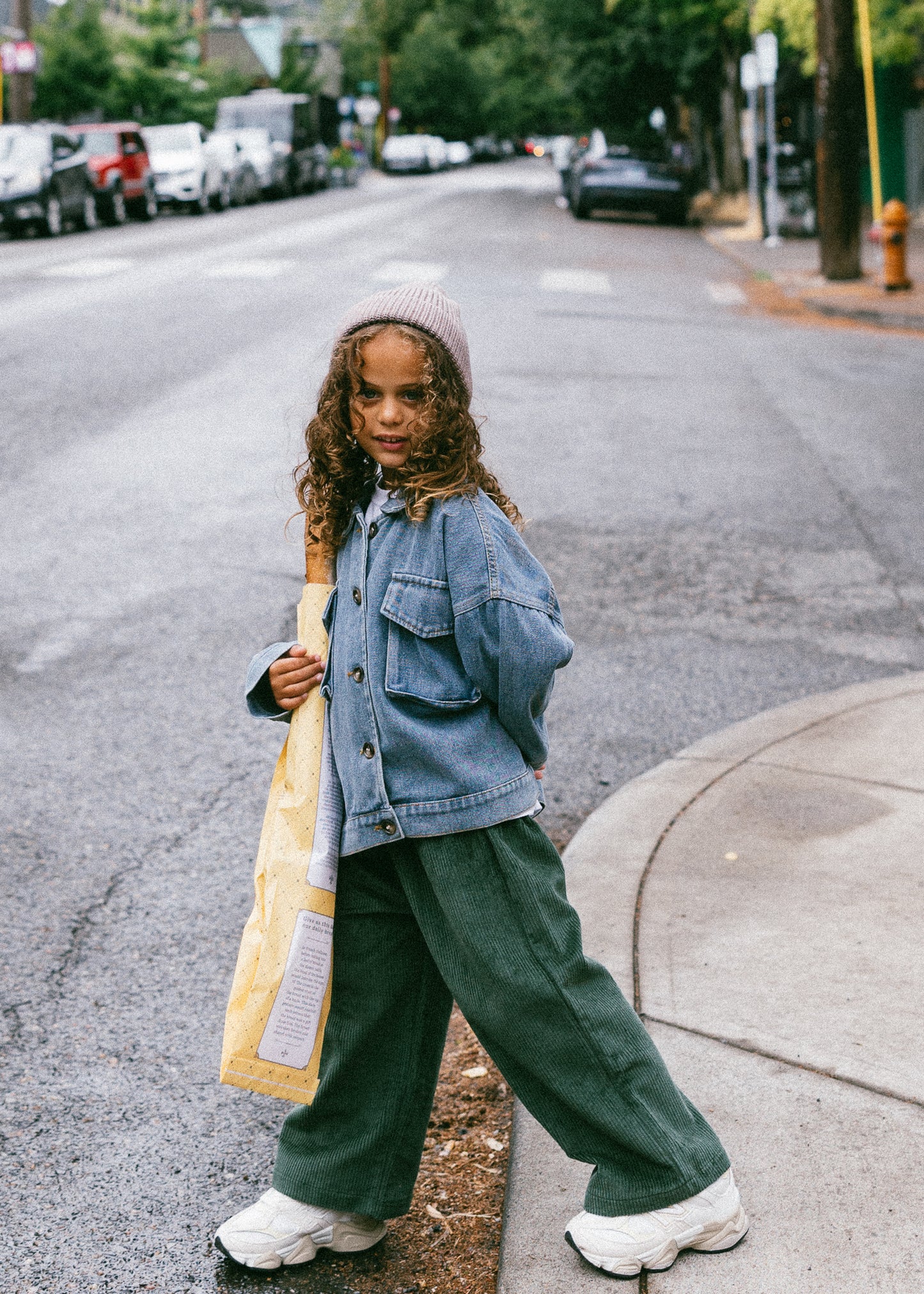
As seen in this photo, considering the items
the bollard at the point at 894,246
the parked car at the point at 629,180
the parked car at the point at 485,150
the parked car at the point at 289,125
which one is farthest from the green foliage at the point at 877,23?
the parked car at the point at 485,150

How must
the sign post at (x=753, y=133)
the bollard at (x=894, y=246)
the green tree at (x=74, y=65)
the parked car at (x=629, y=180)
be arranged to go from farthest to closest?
the green tree at (x=74, y=65) < the parked car at (x=629, y=180) < the sign post at (x=753, y=133) < the bollard at (x=894, y=246)

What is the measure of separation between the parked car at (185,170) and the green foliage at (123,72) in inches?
427

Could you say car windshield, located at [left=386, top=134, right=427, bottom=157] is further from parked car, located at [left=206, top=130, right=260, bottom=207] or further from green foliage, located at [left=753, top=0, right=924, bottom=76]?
green foliage, located at [left=753, top=0, right=924, bottom=76]

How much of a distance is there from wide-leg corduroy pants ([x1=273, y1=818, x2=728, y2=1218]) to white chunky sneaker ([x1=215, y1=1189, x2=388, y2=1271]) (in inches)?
1.3

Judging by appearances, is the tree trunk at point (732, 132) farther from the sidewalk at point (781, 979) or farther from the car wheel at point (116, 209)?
the sidewalk at point (781, 979)

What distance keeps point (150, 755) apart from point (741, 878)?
1900mm

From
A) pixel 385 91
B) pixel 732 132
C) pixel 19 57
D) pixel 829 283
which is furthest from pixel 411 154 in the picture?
pixel 829 283

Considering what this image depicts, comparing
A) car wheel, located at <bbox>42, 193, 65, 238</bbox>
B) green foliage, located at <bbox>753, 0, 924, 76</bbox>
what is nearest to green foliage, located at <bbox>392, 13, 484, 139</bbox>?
green foliage, located at <bbox>753, 0, 924, 76</bbox>

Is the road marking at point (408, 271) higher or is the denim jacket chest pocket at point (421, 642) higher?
the road marking at point (408, 271)

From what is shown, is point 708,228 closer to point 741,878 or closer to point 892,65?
point 892,65

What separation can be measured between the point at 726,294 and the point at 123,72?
106 feet

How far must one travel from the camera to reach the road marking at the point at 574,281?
1692 cm

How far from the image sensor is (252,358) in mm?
11562

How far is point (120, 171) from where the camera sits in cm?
2772
